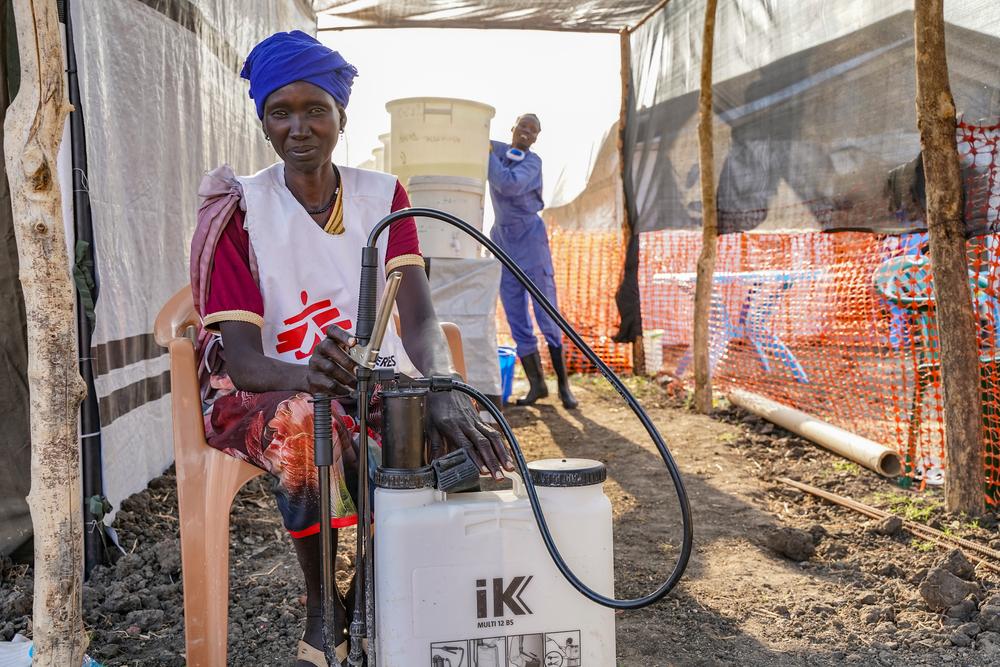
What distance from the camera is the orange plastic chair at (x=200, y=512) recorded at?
1.98 meters

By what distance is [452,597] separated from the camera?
5.00 feet

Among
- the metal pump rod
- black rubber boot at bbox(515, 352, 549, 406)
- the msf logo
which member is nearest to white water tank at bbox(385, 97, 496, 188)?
black rubber boot at bbox(515, 352, 549, 406)

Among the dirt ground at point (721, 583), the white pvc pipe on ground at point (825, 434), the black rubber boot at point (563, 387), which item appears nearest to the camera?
the dirt ground at point (721, 583)

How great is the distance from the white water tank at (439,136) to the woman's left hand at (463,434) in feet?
11.7

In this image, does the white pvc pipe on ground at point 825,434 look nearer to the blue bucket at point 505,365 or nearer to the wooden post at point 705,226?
the wooden post at point 705,226

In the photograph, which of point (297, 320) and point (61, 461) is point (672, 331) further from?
point (61, 461)

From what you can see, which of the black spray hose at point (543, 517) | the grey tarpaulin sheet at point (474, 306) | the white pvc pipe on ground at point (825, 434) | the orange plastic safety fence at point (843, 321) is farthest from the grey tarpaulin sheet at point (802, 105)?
the black spray hose at point (543, 517)

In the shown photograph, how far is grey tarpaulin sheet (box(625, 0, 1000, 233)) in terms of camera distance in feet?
11.3

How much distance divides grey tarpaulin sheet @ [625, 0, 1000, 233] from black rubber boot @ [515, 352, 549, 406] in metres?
1.58

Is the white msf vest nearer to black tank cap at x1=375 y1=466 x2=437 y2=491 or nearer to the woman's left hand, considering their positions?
the woman's left hand

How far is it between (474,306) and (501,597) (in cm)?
401

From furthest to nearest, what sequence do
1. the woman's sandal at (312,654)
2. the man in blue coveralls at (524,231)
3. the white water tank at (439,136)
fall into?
1. the man in blue coveralls at (524,231)
2. the white water tank at (439,136)
3. the woman's sandal at (312,654)

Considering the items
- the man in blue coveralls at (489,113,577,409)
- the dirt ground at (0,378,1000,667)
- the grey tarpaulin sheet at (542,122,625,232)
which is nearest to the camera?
the dirt ground at (0,378,1000,667)

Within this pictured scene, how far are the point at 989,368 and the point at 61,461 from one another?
3509 mm
